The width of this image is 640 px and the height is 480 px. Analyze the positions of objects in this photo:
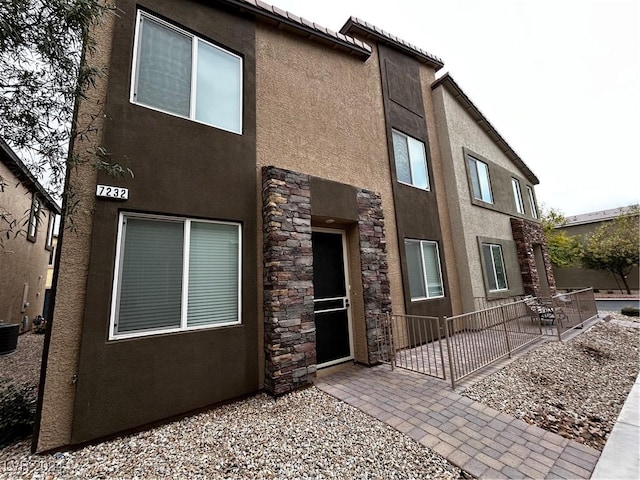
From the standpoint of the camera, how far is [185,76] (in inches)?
176

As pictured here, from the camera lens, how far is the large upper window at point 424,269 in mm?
7145

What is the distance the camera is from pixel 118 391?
3.18 meters

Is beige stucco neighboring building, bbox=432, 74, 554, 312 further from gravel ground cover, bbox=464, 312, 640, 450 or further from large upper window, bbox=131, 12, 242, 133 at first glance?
large upper window, bbox=131, 12, 242, 133

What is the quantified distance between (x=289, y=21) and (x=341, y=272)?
216 inches

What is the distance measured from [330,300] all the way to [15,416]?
14.8ft

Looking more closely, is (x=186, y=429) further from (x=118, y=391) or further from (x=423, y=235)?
(x=423, y=235)

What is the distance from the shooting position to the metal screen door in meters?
5.16

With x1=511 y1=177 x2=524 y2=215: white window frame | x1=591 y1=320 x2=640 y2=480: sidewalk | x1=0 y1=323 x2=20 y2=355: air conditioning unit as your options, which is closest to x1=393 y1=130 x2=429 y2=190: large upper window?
x1=591 y1=320 x2=640 y2=480: sidewalk

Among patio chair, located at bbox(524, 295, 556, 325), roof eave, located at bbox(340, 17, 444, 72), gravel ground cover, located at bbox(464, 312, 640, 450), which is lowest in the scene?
A: gravel ground cover, located at bbox(464, 312, 640, 450)

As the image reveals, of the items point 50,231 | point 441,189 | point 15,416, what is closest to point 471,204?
point 441,189

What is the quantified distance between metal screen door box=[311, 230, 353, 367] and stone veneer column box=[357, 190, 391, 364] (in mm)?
464

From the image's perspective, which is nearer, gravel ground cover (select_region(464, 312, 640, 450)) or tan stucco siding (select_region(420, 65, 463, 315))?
gravel ground cover (select_region(464, 312, 640, 450))

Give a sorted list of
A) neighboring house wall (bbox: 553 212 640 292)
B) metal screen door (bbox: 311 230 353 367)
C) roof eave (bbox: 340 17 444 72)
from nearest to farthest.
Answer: metal screen door (bbox: 311 230 353 367), roof eave (bbox: 340 17 444 72), neighboring house wall (bbox: 553 212 640 292)

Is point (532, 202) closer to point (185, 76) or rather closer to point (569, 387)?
point (569, 387)
